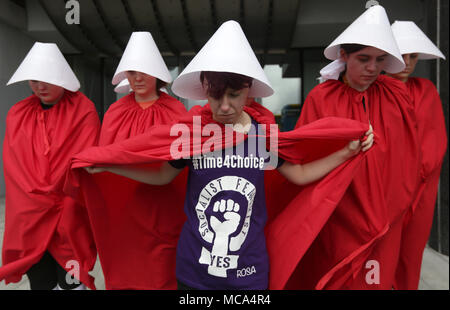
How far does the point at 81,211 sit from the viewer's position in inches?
83.4

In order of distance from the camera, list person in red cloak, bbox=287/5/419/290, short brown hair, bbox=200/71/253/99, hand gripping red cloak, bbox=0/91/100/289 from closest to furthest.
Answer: short brown hair, bbox=200/71/253/99 → person in red cloak, bbox=287/5/419/290 → hand gripping red cloak, bbox=0/91/100/289

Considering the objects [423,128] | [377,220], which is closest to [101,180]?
[377,220]

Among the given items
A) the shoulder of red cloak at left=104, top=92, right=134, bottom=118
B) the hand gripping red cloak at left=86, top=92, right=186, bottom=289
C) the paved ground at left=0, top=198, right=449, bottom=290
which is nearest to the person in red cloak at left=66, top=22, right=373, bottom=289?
the hand gripping red cloak at left=86, top=92, right=186, bottom=289

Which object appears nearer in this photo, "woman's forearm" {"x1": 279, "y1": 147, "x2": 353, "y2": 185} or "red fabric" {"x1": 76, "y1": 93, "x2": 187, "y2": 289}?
"woman's forearm" {"x1": 279, "y1": 147, "x2": 353, "y2": 185}

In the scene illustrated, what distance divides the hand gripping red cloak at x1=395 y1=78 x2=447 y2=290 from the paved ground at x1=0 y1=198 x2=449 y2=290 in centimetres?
92

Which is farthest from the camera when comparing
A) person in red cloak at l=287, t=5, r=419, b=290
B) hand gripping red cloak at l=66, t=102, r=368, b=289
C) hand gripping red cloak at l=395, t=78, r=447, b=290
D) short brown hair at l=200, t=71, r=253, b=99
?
hand gripping red cloak at l=395, t=78, r=447, b=290

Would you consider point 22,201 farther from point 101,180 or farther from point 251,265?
point 251,265

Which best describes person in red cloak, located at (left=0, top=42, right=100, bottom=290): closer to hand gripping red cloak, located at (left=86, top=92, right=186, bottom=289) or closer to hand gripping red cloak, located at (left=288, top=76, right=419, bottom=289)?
hand gripping red cloak, located at (left=86, top=92, right=186, bottom=289)

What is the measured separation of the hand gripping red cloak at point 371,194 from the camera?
177 centimetres

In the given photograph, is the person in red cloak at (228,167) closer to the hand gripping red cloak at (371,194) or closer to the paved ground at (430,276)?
the hand gripping red cloak at (371,194)

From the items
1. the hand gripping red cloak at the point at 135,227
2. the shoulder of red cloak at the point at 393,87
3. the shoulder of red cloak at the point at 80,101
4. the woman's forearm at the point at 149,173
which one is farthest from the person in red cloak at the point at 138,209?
the shoulder of red cloak at the point at 393,87

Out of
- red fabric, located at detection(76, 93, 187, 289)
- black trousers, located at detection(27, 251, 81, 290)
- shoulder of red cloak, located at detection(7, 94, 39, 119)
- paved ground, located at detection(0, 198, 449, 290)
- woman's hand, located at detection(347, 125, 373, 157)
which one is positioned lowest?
paved ground, located at detection(0, 198, 449, 290)

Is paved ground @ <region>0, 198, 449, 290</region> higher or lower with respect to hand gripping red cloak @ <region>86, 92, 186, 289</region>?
lower

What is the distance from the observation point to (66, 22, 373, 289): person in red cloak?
4.76ft
